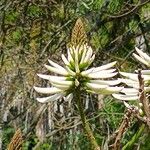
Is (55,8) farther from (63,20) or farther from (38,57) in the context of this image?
(38,57)

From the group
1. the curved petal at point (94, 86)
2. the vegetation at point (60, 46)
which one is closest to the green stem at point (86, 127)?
the curved petal at point (94, 86)

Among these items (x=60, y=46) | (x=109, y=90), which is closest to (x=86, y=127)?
(x=109, y=90)

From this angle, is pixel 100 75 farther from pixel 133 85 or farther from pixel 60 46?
pixel 60 46

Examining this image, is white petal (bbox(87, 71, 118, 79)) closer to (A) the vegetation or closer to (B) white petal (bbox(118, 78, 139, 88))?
(B) white petal (bbox(118, 78, 139, 88))

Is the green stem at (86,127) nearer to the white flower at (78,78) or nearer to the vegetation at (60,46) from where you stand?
the white flower at (78,78)

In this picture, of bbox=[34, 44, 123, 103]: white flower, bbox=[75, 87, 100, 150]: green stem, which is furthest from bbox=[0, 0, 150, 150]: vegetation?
bbox=[75, 87, 100, 150]: green stem

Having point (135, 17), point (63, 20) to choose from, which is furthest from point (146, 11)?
point (63, 20)

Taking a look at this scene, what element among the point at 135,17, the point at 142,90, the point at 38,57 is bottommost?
the point at 142,90
